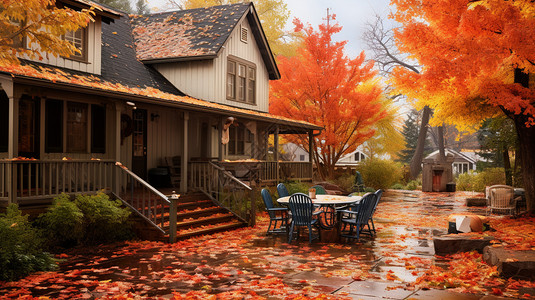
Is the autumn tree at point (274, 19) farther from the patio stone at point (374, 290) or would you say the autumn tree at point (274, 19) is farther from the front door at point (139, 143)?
the patio stone at point (374, 290)

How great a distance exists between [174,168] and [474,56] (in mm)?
9794

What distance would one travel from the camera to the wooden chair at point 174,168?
15.9 meters

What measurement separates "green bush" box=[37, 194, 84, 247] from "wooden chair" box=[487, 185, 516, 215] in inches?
476

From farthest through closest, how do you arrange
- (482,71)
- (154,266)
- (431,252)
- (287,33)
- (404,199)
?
(287,33), (404,199), (482,71), (431,252), (154,266)

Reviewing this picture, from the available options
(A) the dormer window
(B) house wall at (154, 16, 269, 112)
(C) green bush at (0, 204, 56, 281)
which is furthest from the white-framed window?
(C) green bush at (0, 204, 56, 281)

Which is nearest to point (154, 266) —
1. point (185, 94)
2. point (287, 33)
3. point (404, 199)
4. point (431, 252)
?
point (431, 252)

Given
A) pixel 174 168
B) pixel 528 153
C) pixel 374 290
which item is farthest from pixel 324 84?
pixel 374 290

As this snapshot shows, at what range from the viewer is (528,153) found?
1322 cm

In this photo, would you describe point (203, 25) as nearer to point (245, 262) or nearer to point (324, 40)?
point (324, 40)

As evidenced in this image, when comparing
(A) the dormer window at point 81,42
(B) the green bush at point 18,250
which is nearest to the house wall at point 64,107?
(A) the dormer window at point 81,42

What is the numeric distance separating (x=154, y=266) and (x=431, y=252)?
208 inches

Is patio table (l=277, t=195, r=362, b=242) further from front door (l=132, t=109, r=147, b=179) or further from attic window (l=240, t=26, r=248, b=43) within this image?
attic window (l=240, t=26, r=248, b=43)

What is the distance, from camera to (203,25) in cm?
1917

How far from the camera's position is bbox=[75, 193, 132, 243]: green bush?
974cm
